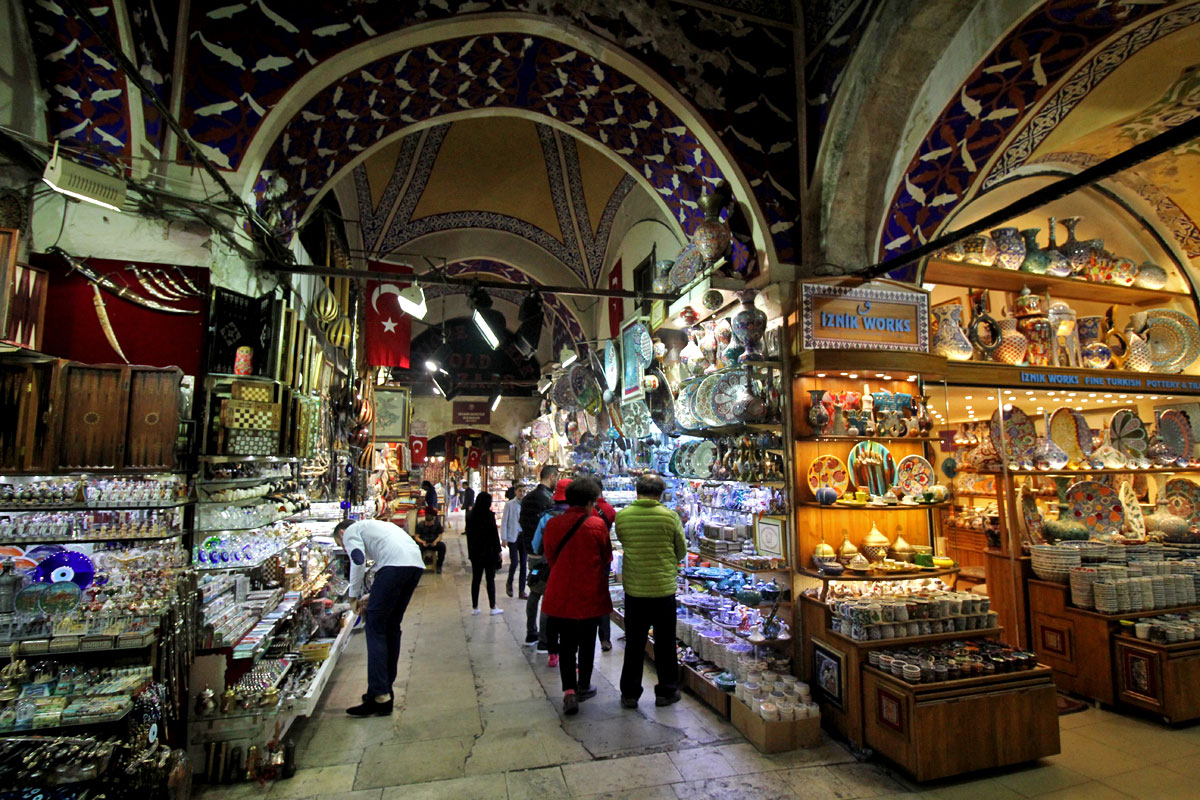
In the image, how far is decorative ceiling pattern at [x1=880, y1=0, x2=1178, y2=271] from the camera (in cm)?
325

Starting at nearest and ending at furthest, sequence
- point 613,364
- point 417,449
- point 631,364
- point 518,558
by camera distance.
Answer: point 631,364 < point 613,364 < point 518,558 < point 417,449

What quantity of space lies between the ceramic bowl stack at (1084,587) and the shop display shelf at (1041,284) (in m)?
2.33

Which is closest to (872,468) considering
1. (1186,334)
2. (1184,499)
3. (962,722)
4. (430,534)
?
(962,722)

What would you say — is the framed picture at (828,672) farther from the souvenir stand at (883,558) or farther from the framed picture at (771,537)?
the framed picture at (771,537)

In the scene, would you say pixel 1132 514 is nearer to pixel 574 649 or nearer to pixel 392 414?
pixel 574 649

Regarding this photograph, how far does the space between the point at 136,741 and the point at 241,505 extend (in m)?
1.51

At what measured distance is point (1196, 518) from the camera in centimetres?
497

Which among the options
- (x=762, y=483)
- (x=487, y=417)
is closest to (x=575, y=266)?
(x=762, y=483)

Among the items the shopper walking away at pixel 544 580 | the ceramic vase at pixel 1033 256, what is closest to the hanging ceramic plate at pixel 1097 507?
the ceramic vase at pixel 1033 256

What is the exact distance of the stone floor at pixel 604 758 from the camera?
2.82 meters

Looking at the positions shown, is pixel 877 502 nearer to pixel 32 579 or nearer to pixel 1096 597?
pixel 1096 597

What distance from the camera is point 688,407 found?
15.6 ft

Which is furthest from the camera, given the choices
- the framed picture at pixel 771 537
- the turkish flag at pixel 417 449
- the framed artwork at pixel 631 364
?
Answer: the turkish flag at pixel 417 449

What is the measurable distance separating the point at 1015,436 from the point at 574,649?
12.6ft
